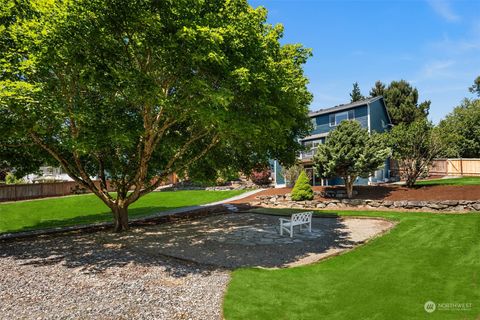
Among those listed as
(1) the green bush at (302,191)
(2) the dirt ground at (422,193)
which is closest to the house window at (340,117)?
(2) the dirt ground at (422,193)

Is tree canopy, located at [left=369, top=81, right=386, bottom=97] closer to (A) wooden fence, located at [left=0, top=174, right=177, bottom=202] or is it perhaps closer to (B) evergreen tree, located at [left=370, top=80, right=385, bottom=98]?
(B) evergreen tree, located at [left=370, top=80, right=385, bottom=98]

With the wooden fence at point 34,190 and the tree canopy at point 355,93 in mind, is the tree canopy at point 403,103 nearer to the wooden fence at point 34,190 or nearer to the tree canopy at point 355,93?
the tree canopy at point 355,93

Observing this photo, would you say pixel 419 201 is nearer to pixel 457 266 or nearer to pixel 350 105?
pixel 457 266

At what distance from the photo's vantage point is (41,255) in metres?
11.6

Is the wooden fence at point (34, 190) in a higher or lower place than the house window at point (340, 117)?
lower

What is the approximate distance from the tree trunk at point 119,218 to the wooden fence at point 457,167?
1226 inches

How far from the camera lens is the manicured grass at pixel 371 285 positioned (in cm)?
676

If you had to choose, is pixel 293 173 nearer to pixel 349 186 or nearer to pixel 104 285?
pixel 349 186

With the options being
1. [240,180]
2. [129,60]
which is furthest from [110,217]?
[240,180]

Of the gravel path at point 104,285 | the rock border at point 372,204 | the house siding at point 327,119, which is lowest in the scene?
the gravel path at point 104,285

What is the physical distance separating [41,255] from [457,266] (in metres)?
14.1

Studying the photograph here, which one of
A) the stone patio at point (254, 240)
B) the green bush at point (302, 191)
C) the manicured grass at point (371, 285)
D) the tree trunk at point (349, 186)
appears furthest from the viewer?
the green bush at point (302, 191)

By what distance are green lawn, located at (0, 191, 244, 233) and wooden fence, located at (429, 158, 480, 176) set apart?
2283cm

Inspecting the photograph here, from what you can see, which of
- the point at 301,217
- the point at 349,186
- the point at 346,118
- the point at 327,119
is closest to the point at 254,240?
the point at 301,217
